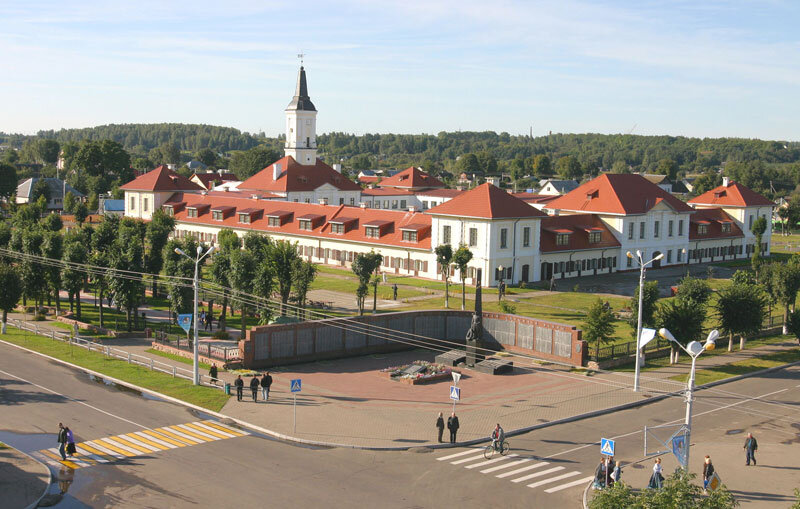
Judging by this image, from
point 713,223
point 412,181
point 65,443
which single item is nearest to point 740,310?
point 65,443

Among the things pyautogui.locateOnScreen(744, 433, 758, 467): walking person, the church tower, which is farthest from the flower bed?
the church tower

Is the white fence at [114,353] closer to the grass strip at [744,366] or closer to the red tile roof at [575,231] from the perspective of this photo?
the grass strip at [744,366]

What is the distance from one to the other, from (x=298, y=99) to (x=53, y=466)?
96531 mm

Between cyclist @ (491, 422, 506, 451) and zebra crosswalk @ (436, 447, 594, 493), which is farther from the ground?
cyclist @ (491, 422, 506, 451)

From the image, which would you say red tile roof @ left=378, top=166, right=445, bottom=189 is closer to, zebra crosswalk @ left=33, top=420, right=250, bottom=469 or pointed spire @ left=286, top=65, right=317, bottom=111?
pointed spire @ left=286, top=65, right=317, bottom=111

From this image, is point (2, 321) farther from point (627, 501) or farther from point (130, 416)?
point (627, 501)

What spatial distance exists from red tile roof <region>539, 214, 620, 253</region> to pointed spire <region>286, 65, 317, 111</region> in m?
53.0

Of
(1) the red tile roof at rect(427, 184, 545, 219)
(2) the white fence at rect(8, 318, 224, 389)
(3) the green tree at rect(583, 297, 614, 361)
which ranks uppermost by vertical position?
(1) the red tile roof at rect(427, 184, 545, 219)

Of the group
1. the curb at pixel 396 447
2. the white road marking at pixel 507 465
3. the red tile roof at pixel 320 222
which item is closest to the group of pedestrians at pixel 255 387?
the curb at pixel 396 447

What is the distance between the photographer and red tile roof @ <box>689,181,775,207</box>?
100 metres

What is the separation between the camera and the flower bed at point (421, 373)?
40625mm

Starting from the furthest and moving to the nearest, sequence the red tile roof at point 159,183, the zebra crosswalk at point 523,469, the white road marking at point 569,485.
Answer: the red tile roof at point 159,183 < the zebra crosswalk at point 523,469 < the white road marking at point 569,485

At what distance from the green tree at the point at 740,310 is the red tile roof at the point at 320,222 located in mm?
30369

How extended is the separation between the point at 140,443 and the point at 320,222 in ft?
180
